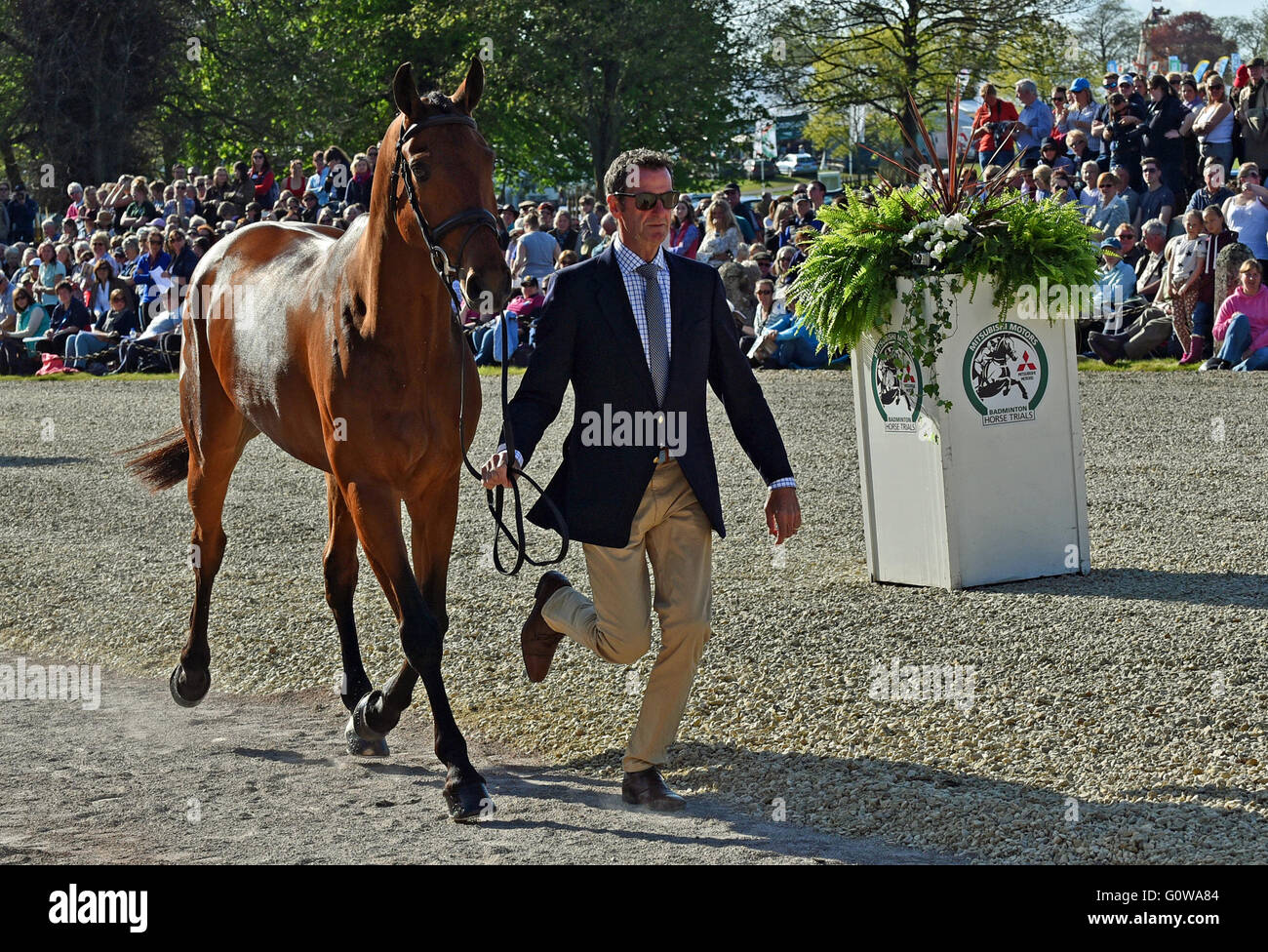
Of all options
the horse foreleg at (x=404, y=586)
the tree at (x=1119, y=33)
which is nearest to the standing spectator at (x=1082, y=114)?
the horse foreleg at (x=404, y=586)

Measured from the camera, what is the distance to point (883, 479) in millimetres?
8320

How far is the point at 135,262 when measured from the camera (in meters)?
23.4

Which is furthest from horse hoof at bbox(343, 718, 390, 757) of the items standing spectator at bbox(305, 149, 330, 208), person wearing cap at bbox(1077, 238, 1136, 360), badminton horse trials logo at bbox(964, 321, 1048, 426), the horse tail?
standing spectator at bbox(305, 149, 330, 208)

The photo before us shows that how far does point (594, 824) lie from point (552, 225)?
16.8 meters

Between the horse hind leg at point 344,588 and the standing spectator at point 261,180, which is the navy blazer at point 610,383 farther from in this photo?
the standing spectator at point 261,180

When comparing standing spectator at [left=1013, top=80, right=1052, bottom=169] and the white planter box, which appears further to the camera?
standing spectator at [left=1013, top=80, right=1052, bottom=169]

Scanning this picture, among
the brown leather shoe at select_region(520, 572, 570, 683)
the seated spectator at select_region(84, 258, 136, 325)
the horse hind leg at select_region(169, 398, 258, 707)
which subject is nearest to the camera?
the brown leather shoe at select_region(520, 572, 570, 683)

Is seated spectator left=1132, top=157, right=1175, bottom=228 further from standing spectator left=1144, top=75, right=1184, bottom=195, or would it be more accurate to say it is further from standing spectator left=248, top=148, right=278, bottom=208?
standing spectator left=248, top=148, right=278, bottom=208

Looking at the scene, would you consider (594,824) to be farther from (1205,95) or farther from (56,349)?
(56,349)

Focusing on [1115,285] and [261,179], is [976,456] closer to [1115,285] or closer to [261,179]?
[1115,285]

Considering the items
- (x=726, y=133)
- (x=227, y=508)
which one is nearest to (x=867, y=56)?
(x=726, y=133)

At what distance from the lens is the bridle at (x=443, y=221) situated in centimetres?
486

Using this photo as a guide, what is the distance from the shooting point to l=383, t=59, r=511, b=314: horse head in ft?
15.7

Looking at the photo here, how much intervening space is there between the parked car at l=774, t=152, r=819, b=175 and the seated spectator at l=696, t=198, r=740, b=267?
36.4m
